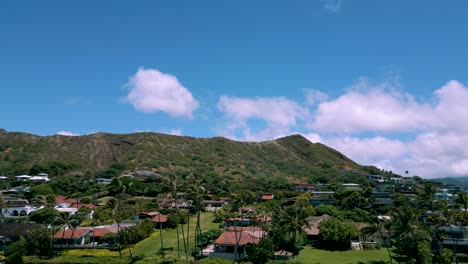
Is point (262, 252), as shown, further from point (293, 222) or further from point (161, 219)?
point (161, 219)

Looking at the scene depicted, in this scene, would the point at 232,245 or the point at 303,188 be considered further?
the point at 303,188

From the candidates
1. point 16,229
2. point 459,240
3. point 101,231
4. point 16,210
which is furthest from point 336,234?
point 16,210

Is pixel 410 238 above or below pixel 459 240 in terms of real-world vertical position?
above

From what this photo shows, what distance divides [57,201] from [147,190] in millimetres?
23194

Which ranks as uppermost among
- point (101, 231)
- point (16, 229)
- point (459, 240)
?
point (16, 229)

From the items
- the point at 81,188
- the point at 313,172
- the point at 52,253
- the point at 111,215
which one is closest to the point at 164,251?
the point at 52,253

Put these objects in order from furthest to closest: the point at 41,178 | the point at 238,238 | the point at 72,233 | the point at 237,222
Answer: the point at 41,178 → the point at 237,222 → the point at 72,233 → the point at 238,238

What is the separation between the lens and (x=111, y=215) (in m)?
83.8

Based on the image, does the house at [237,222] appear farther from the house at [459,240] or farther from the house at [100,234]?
the house at [459,240]

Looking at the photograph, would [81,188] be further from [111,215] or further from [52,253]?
[52,253]

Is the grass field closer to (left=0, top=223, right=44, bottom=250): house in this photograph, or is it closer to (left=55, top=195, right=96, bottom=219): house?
(left=0, top=223, right=44, bottom=250): house

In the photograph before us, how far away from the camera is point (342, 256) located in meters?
59.0

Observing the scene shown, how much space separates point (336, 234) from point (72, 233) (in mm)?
42988

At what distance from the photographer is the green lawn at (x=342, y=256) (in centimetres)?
5578
